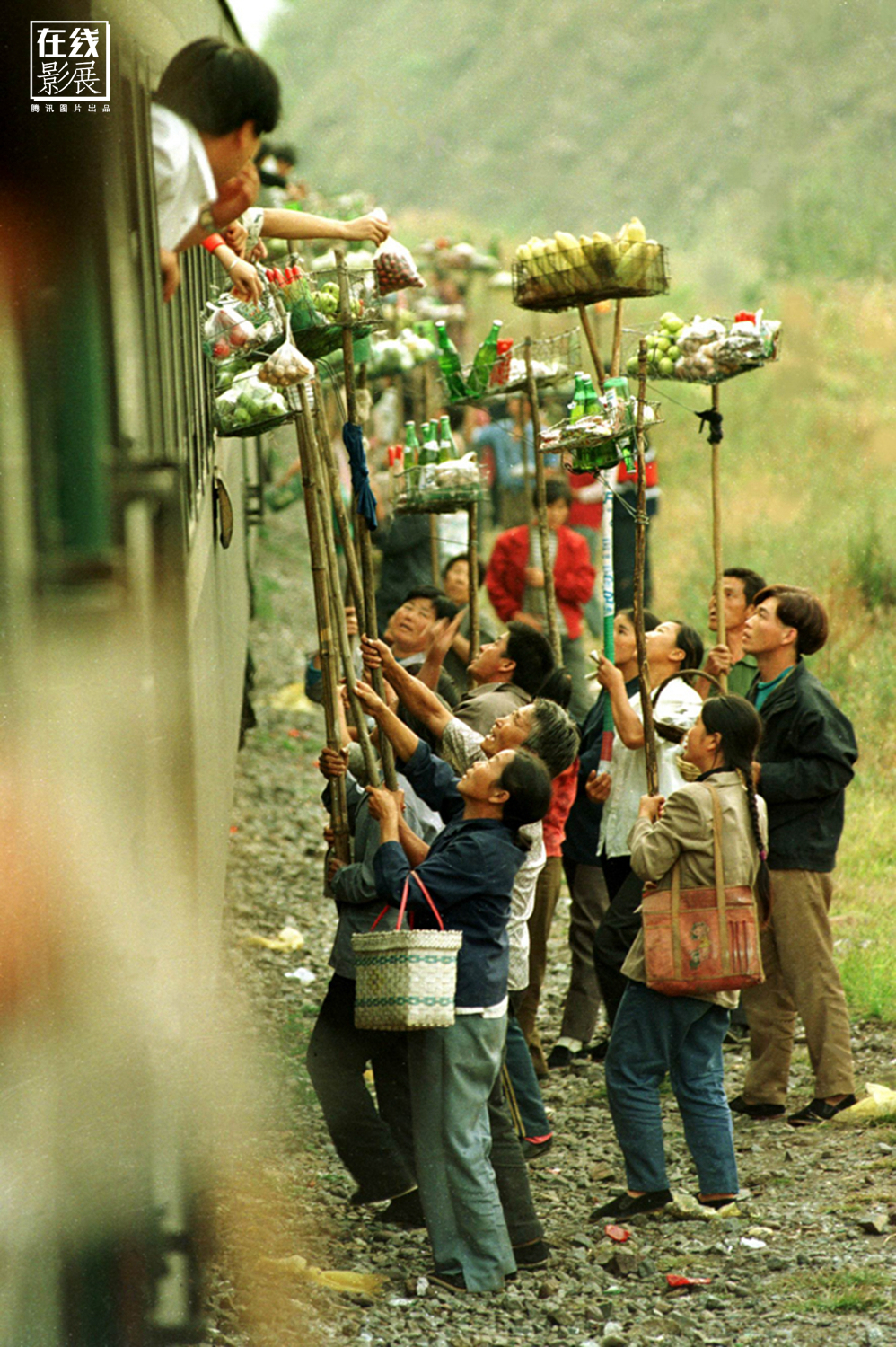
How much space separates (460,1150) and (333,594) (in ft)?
5.19

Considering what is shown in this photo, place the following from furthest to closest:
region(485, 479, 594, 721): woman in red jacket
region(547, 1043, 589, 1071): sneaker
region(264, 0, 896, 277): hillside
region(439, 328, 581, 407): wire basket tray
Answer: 1. region(264, 0, 896, 277): hillside
2. region(485, 479, 594, 721): woman in red jacket
3. region(547, 1043, 589, 1071): sneaker
4. region(439, 328, 581, 407): wire basket tray

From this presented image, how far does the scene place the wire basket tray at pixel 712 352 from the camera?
536cm

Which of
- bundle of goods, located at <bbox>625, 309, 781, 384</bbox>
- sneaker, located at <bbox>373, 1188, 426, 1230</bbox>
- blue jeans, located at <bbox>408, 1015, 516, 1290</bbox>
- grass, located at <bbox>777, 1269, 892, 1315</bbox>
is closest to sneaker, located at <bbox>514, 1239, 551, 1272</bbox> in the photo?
blue jeans, located at <bbox>408, 1015, 516, 1290</bbox>

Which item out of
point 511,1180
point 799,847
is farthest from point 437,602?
point 511,1180

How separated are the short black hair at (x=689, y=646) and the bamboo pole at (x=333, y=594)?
149cm

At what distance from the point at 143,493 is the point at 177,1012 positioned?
45.6 inches

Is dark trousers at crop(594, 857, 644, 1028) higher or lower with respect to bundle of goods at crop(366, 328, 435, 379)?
lower

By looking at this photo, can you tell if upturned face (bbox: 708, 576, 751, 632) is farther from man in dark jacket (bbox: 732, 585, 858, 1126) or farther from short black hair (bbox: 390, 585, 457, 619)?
short black hair (bbox: 390, 585, 457, 619)

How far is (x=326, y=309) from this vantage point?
459cm

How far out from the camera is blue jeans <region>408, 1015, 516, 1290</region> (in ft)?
13.6

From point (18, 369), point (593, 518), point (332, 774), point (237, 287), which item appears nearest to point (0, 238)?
point (18, 369)

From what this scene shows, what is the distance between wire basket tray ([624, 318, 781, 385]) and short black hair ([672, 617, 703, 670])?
88cm

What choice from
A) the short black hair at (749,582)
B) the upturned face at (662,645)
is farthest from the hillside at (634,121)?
the upturned face at (662,645)

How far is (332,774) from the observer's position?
14.6 feet
